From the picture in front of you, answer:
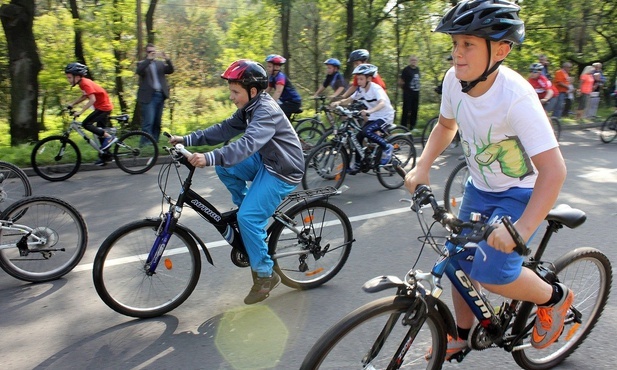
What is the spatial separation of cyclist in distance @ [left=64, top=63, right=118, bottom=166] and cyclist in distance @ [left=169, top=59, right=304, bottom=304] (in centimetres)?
556

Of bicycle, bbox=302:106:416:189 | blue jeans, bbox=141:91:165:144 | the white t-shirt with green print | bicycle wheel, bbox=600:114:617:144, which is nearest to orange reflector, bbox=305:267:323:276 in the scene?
the white t-shirt with green print

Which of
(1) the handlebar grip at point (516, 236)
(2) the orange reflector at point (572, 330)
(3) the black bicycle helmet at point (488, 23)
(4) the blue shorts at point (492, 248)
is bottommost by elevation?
(2) the orange reflector at point (572, 330)

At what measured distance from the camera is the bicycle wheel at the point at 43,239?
453 centimetres

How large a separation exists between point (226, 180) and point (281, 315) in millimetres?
1129

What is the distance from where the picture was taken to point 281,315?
4.17 meters

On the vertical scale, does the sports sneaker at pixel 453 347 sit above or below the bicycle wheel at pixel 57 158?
above

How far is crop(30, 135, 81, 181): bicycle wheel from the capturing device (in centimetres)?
866

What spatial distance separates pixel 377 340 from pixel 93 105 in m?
8.40

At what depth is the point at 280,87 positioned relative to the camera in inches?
405

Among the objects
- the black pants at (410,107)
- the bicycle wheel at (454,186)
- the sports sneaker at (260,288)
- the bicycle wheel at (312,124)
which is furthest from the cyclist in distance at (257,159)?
the black pants at (410,107)

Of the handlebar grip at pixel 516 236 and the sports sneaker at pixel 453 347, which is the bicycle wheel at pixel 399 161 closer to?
the sports sneaker at pixel 453 347

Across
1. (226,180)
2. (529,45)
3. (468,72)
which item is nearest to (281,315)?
(226,180)

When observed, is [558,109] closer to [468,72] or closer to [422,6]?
[422,6]

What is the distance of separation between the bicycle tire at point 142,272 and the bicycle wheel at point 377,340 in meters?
1.85
